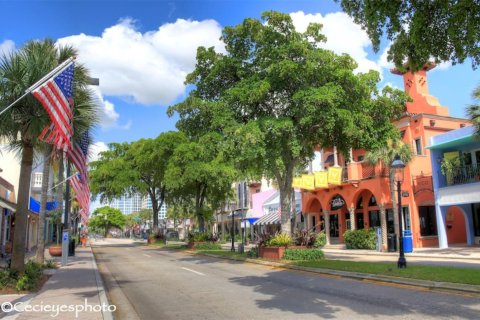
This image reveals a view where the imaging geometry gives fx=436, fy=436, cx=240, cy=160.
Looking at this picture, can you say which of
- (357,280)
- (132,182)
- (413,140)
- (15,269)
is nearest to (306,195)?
(413,140)

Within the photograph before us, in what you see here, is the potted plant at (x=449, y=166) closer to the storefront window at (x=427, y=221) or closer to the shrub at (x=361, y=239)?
the storefront window at (x=427, y=221)

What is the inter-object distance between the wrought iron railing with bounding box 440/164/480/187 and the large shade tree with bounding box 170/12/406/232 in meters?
9.71

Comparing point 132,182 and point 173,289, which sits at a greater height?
point 132,182

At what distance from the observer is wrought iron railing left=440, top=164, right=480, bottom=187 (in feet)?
91.6

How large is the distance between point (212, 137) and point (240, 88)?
108 inches

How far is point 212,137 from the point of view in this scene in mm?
21453

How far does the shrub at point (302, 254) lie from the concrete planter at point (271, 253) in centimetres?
29

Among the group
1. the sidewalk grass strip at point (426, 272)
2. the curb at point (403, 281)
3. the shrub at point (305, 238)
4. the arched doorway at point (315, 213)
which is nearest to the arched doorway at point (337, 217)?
the arched doorway at point (315, 213)

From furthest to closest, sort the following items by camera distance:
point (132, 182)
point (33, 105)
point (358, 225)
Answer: point (132, 182) < point (358, 225) < point (33, 105)

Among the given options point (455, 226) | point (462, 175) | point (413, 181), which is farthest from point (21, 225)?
point (455, 226)

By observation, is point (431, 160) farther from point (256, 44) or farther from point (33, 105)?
point (33, 105)

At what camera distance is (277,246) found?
21.6m

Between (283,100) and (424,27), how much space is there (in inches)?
484

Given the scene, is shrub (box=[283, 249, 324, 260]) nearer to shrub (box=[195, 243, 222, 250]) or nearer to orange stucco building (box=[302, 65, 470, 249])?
orange stucco building (box=[302, 65, 470, 249])
